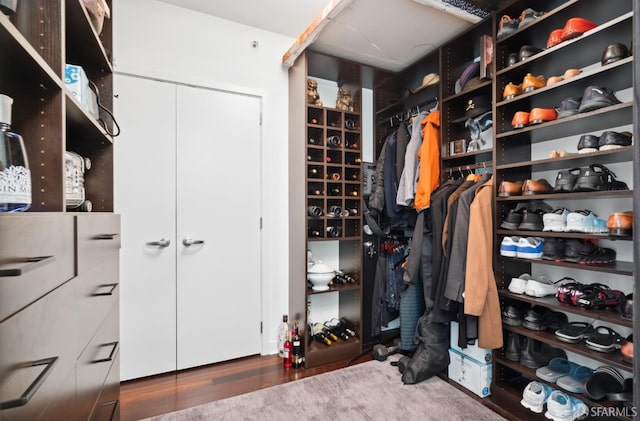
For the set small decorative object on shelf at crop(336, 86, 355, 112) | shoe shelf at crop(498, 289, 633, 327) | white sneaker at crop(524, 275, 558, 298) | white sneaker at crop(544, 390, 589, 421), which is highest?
small decorative object on shelf at crop(336, 86, 355, 112)

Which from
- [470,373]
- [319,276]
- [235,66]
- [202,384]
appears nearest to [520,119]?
[470,373]

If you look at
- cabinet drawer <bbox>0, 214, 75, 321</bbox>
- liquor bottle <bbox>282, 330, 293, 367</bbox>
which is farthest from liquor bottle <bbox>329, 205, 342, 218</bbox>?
cabinet drawer <bbox>0, 214, 75, 321</bbox>

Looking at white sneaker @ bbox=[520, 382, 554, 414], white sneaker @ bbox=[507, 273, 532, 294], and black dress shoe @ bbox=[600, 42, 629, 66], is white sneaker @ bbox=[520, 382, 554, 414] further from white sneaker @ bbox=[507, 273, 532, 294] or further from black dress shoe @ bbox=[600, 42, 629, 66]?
black dress shoe @ bbox=[600, 42, 629, 66]

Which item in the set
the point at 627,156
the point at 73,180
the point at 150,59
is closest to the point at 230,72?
the point at 150,59

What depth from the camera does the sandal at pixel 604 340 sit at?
1.38m

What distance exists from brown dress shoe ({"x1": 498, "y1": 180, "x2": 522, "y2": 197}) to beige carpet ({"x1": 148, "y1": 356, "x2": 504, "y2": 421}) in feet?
4.33

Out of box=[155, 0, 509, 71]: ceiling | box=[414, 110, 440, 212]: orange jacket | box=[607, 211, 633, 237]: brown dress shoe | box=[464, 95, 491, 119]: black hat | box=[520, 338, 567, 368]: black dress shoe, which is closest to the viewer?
box=[607, 211, 633, 237]: brown dress shoe

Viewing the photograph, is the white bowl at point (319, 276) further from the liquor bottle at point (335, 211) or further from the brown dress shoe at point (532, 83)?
the brown dress shoe at point (532, 83)

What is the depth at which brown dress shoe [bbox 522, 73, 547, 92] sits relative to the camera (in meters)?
1.68

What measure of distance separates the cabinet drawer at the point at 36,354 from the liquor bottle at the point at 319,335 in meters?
1.98

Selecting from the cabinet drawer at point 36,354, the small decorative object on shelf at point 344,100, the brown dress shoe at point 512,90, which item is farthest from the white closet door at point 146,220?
the brown dress shoe at point 512,90

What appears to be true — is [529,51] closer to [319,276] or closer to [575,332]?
[575,332]

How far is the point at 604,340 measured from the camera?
143 cm

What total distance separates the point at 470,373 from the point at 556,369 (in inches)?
19.2
